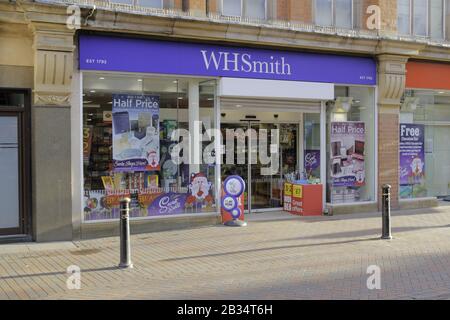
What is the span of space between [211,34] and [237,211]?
3.88m

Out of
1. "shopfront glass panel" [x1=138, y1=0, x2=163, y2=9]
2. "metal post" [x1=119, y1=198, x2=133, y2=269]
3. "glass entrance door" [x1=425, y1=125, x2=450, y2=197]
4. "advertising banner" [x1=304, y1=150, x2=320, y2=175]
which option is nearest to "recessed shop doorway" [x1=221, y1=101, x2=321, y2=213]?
"advertising banner" [x1=304, y1=150, x2=320, y2=175]

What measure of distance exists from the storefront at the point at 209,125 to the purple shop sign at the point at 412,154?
117 cm

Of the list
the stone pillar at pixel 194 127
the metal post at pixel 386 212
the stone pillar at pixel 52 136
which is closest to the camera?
the stone pillar at pixel 52 136

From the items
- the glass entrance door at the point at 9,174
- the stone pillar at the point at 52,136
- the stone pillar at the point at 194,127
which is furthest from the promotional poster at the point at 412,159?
the glass entrance door at the point at 9,174

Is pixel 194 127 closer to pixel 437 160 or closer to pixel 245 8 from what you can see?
pixel 245 8

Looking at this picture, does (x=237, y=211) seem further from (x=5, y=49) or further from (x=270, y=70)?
(x=5, y=49)

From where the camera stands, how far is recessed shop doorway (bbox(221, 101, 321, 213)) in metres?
13.3

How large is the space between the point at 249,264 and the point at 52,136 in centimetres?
460

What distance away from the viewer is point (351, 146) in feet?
46.2

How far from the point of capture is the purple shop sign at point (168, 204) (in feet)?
37.9

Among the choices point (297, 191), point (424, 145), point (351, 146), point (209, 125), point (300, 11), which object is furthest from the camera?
point (424, 145)

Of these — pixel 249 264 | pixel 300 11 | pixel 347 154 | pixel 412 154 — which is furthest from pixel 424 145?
pixel 249 264

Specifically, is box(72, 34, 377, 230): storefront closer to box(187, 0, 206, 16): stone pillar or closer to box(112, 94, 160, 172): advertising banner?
box(112, 94, 160, 172): advertising banner

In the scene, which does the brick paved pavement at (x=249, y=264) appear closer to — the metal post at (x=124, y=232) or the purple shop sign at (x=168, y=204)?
the metal post at (x=124, y=232)
